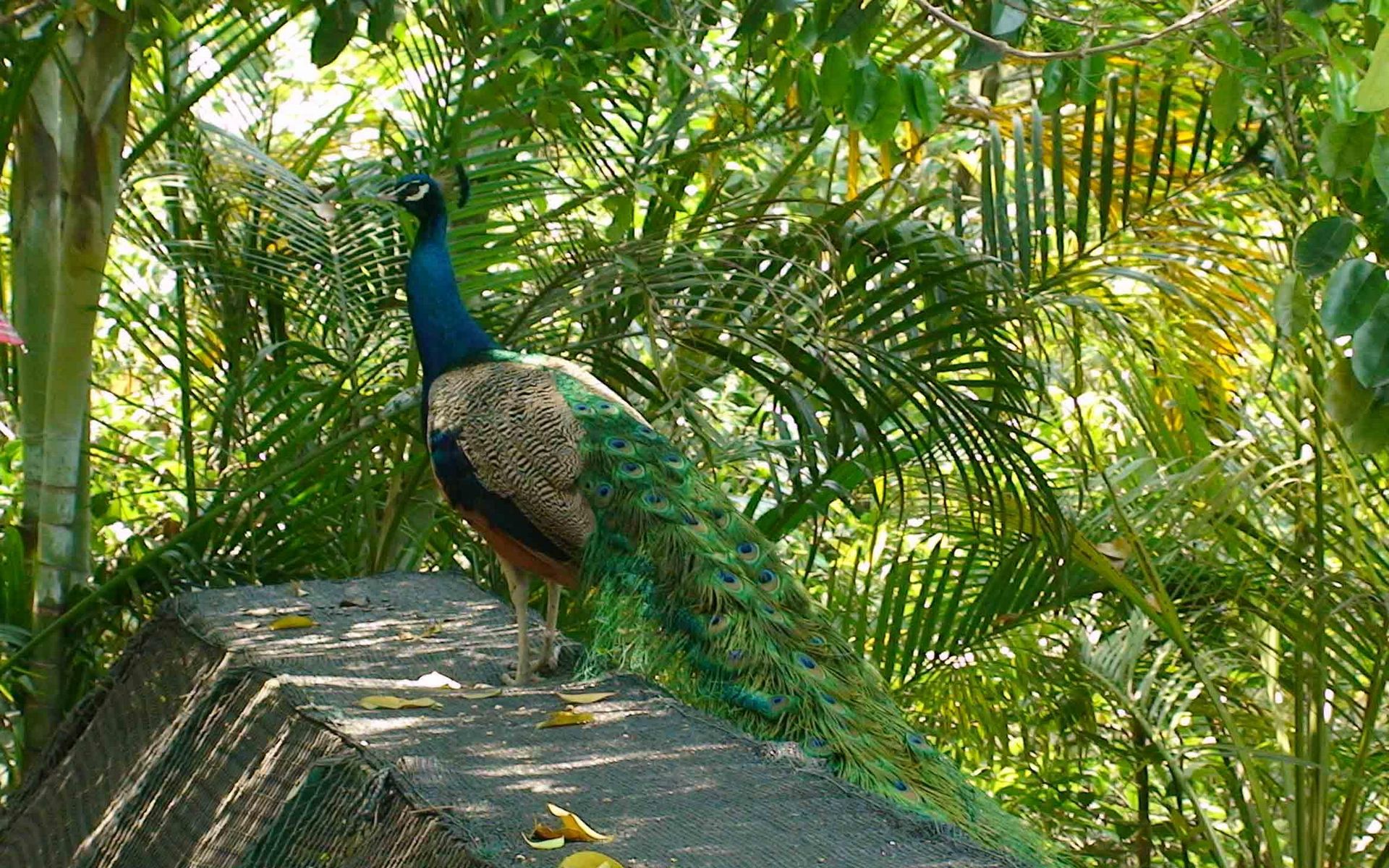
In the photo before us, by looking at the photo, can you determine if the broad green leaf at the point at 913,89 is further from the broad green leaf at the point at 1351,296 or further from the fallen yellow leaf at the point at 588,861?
the fallen yellow leaf at the point at 588,861

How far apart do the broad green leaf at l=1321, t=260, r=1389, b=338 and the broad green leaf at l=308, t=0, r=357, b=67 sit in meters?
1.57

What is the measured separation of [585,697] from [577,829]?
90cm

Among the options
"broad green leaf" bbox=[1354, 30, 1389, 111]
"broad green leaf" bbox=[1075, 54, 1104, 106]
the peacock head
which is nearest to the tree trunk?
the peacock head

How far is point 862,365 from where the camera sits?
12.6 feet

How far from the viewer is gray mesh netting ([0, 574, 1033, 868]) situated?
7.61ft

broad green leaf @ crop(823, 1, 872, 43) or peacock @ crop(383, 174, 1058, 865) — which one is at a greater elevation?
broad green leaf @ crop(823, 1, 872, 43)

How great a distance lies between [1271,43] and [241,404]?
2.74 metres

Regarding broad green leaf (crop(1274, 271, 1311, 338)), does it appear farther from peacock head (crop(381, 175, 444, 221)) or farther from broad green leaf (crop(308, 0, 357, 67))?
peacock head (crop(381, 175, 444, 221))

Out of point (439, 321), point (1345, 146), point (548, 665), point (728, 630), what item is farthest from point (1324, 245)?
point (439, 321)

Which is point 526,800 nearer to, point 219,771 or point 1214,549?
point 219,771

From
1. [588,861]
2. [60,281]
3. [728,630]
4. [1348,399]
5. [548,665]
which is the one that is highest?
[60,281]

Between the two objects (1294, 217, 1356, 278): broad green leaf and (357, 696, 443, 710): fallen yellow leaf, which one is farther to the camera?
(357, 696, 443, 710): fallen yellow leaf

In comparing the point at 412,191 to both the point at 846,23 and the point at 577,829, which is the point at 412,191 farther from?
the point at 577,829

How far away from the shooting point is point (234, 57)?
3.79 metres
